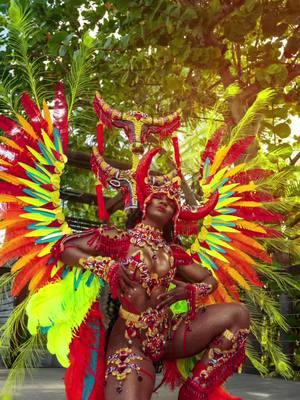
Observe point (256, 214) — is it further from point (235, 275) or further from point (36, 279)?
point (36, 279)

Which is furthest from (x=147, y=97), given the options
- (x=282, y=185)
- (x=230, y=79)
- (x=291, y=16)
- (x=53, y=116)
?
(x=53, y=116)

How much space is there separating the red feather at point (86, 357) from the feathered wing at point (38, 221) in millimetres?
30

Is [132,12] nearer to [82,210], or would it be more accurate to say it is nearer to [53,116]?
[53,116]

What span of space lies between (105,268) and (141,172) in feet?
1.81

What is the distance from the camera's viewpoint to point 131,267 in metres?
2.84

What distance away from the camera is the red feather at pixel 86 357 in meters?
2.85

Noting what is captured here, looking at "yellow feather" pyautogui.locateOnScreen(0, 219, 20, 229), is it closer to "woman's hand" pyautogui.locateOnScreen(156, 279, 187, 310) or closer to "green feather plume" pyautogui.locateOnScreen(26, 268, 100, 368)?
"green feather plume" pyautogui.locateOnScreen(26, 268, 100, 368)

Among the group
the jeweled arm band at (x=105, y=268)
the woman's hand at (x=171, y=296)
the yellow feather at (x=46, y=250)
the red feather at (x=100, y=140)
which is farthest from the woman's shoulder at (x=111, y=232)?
the red feather at (x=100, y=140)

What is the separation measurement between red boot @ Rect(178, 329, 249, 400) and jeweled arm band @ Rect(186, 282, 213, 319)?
22 cm

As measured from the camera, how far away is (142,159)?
3.09 metres

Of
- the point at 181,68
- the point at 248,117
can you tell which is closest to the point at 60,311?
the point at 248,117

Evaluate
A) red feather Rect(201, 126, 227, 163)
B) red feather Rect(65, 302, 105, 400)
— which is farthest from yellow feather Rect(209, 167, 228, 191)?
red feather Rect(65, 302, 105, 400)

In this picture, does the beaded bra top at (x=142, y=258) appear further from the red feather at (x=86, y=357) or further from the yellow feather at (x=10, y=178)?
the yellow feather at (x=10, y=178)

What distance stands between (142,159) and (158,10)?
253 centimetres
